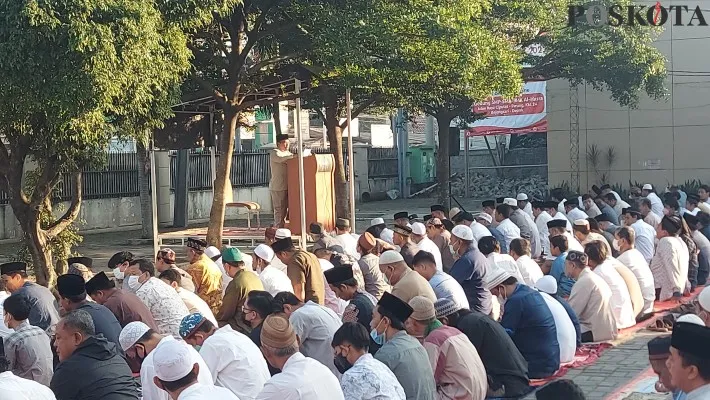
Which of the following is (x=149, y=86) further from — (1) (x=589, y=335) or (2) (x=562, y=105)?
(2) (x=562, y=105)

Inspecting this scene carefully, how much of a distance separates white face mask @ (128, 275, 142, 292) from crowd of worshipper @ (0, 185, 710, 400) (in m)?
0.02

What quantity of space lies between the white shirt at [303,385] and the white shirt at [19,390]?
112cm

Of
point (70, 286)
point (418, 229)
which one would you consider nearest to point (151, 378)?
point (70, 286)

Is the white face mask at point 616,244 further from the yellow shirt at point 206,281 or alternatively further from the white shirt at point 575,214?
the yellow shirt at point 206,281

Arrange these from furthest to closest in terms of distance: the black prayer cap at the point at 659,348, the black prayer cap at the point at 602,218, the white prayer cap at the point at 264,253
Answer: the black prayer cap at the point at 602,218
the white prayer cap at the point at 264,253
the black prayer cap at the point at 659,348

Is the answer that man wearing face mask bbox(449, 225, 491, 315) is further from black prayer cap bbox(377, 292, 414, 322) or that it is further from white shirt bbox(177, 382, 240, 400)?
white shirt bbox(177, 382, 240, 400)

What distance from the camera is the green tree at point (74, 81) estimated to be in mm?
8938

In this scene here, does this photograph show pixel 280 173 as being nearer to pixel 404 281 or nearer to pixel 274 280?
pixel 274 280

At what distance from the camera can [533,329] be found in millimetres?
8141

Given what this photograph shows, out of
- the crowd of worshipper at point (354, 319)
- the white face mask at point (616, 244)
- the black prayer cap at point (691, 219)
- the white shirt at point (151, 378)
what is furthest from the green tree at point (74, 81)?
the black prayer cap at point (691, 219)

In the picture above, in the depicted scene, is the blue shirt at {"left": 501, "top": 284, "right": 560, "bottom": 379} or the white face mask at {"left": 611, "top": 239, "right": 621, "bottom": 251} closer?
the blue shirt at {"left": 501, "top": 284, "right": 560, "bottom": 379}

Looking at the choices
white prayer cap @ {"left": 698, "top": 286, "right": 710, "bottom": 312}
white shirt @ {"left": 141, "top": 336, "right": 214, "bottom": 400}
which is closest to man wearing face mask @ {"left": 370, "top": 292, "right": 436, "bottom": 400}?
white shirt @ {"left": 141, "top": 336, "right": 214, "bottom": 400}

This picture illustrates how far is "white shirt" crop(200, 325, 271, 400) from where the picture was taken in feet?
19.2

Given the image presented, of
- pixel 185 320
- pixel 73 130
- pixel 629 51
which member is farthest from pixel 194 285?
pixel 629 51
